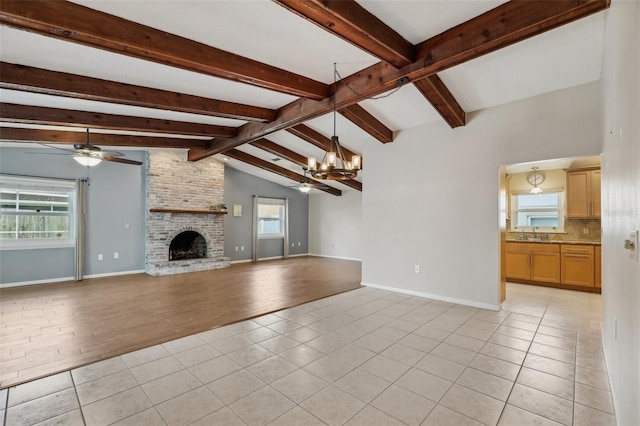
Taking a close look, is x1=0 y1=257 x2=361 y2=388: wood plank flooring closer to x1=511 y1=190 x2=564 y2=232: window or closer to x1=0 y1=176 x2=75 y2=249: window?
x1=0 y1=176 x2=75 y2=249: window

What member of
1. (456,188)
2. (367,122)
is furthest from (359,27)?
(456,188)

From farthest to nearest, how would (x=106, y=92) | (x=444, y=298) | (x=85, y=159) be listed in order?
(x=444, y=298), (x=85, y=159), (x=106, y=92)

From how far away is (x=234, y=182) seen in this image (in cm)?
914

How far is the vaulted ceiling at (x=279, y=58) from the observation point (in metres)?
2.24

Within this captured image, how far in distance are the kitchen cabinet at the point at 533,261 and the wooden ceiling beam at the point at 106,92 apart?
5820mm

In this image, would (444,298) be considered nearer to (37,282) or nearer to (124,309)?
(124,309)

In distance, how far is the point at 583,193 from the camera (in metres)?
5.40

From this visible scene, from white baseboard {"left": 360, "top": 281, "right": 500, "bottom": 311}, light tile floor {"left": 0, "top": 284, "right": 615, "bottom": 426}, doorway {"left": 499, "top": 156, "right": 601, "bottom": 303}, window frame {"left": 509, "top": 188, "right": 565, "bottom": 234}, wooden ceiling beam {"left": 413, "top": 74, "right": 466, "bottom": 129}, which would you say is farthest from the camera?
window frame {"left": 509, "top": 188, "right": 565, "bottom": 234}

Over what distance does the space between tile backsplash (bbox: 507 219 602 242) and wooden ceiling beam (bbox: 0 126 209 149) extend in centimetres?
800

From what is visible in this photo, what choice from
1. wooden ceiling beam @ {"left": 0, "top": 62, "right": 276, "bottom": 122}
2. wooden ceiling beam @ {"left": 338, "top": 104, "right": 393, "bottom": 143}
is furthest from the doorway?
wooden ceiling beam @ {"left": 0, "top": 62, "right": 276, "bottom": 122}

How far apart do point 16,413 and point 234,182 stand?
24.7 ft

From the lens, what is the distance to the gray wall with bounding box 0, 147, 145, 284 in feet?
18.6

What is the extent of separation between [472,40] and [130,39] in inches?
117

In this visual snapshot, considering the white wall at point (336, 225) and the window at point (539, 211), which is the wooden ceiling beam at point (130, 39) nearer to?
the window at point (539, 211)
